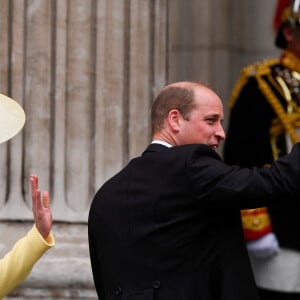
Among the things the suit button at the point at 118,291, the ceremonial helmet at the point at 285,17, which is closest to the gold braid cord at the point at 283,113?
the ceremonial helmet at the point at 285,17

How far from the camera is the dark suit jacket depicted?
4.86 metres

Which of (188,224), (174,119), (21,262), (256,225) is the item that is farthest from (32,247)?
(256,225)

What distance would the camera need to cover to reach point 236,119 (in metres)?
7.19

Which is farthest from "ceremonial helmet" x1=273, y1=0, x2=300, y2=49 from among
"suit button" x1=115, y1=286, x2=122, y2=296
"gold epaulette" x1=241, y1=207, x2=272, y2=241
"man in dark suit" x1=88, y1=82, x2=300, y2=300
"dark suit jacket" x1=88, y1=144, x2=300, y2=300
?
"suit button" x1=115, y1=286, x2=122, y2=296

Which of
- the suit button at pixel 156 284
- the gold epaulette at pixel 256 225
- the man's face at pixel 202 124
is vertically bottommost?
the gold epaulette at pixel 256 225

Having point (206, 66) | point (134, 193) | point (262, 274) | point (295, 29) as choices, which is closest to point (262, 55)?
point (206, 66)

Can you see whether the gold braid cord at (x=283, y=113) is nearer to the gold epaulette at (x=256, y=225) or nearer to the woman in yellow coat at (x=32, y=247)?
the gold epaulette at (x=256, y=225)

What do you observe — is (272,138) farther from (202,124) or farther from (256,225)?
(202,124)

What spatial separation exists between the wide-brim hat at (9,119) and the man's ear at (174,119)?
2.02 feet

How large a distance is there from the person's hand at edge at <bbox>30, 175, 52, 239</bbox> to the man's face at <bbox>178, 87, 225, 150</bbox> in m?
0.57

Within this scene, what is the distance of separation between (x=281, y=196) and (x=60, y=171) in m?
2.39

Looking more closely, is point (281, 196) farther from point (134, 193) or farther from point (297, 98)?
point (297, 98)

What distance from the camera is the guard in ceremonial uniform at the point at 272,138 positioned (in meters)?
6.97

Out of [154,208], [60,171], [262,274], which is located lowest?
[262,274]
